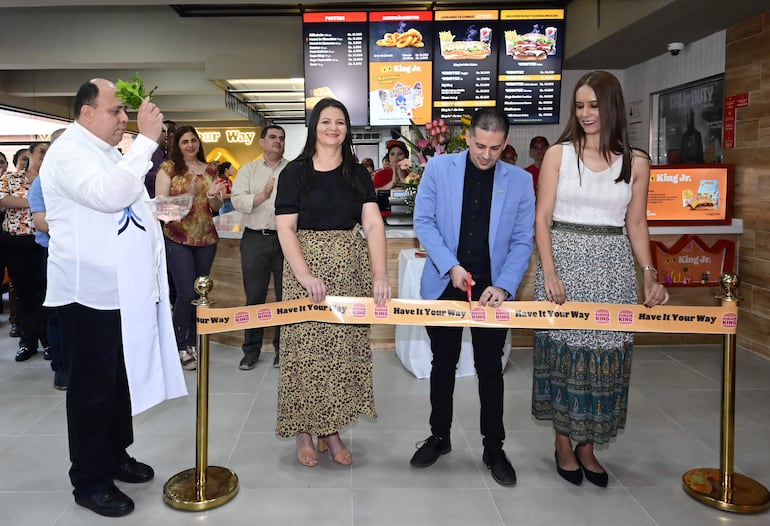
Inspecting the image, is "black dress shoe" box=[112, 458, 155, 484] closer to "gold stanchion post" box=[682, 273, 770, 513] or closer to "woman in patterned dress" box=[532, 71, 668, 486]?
"woman in patterned dress" box=[532, 71, 668, 486]

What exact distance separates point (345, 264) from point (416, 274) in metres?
1.59

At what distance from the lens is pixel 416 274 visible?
4.39 meters

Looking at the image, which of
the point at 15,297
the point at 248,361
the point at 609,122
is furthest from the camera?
the point at 15,297

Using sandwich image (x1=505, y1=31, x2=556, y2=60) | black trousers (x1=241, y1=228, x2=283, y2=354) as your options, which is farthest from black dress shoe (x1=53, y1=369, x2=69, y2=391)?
sandwich image (x1=505, y1=31, x2=556, y2=60)

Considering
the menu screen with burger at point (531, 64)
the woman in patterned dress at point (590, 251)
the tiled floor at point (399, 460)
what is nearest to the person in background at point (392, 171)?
the menu screen with burger at point (531, 64)

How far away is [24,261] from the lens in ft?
16.3

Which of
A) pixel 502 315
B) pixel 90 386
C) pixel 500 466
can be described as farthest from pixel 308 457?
pixel 502 315

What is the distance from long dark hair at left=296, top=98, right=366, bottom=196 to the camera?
275 centimetres

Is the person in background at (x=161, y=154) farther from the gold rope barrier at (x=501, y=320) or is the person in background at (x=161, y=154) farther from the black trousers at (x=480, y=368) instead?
the black trousers at (x=480, y=368)

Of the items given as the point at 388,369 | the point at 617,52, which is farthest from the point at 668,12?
the point at 388,369

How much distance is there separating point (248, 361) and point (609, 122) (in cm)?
308

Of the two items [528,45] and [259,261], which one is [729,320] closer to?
[259,261]

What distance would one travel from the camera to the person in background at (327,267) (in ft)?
9.05

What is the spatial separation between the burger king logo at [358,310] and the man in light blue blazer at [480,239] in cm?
32
